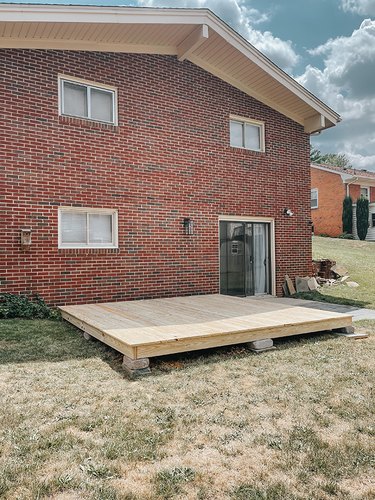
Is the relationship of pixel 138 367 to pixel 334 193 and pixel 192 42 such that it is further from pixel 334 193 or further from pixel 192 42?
pixel 334 193

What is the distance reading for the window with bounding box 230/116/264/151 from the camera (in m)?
10.4

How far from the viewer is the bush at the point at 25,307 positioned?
272 inches

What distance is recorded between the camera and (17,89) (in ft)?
24.1

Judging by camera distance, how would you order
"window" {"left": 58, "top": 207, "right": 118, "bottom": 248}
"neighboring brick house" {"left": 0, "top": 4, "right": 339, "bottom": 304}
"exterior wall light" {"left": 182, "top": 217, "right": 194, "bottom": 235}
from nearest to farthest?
"neighboring brick house" {"left": 0, "top": 4, "right": 339, "bottom": 304} < "window" {"left": 58, "top": 207, "right": 118, "bottom": 248} < "exterior wall light" {"left": 182, "top": 217, "right": 194, "bottom": 235}

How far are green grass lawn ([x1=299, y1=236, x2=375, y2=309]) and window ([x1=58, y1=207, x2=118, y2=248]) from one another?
19.0 ft

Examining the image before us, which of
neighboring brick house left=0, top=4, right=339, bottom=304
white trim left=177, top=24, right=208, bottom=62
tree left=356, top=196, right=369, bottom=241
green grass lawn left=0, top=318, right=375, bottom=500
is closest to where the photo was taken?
green grass lawn left=0, top=318, right=375, bottom=500

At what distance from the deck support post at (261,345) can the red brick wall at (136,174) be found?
3.76 meters

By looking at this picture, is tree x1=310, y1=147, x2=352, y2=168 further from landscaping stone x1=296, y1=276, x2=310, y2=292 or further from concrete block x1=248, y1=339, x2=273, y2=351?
concrete block x1=248, y1=339, x2=273, y2=351

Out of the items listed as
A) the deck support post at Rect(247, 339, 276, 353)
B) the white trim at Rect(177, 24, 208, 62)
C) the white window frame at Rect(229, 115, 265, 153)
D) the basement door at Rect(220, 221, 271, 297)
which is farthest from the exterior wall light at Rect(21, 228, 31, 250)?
the white window frame at Rect(229, 115, 265, 153)

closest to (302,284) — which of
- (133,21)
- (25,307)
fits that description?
(25,307)

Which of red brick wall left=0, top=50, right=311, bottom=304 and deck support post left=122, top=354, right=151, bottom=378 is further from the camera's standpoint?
red brick wall left=0, top=50, right=311, bottom=304

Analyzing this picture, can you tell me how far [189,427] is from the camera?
3.10 metres

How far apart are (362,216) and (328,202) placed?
2535 millimetres

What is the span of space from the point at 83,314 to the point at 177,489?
447 centimetres
